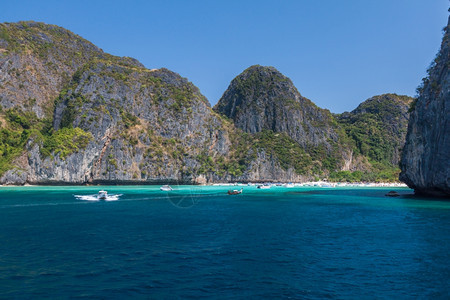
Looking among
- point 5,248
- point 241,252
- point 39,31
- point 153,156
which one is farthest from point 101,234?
point 39,31

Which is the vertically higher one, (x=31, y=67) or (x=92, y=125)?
(x=31, y=67)

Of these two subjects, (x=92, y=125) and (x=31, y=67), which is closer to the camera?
(x=92, y=125)

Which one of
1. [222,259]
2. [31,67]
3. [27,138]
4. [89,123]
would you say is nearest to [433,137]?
[222,259]

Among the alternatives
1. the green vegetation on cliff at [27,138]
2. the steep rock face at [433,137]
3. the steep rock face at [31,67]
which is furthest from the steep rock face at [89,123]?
the steep rock face at [433,137]

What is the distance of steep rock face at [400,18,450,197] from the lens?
211ft

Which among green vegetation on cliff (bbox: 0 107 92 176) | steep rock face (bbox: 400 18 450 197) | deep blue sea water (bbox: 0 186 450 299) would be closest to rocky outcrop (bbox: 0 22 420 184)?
green vegetation on cliff (bbox: 0 107 92 176)

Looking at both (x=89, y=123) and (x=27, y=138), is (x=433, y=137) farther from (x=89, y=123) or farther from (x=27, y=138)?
(x=27, y=138)

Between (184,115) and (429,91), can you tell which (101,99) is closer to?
(184,115)

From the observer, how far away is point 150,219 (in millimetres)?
41875

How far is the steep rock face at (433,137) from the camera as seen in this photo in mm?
64375

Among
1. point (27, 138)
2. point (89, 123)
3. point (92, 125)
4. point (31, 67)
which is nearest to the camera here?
point (27, 138)

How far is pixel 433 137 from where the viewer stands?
69.1 meters

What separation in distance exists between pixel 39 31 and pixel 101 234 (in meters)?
206

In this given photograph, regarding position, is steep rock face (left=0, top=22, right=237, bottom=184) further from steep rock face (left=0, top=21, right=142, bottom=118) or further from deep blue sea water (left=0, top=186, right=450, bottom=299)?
deep blue sea water (left=0, top=186, right=450, bottom=299)
